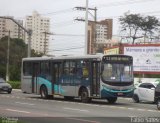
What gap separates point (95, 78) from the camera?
96.8 ft

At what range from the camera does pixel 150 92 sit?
3108 centimetres

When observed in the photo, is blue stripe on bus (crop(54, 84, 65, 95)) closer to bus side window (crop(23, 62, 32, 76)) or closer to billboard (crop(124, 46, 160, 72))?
bus side window (crop(23, 62, 32, 76))

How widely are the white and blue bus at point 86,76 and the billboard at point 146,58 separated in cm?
1678

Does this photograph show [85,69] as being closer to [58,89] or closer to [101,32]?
[58,89]

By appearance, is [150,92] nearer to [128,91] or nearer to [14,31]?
[128,91]

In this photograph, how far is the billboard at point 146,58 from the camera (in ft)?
161

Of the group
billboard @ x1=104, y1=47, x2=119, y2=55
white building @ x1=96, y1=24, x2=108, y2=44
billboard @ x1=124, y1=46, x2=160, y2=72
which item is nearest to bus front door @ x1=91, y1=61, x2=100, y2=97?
billboard @ x1=124, y1=46, x2=160, y2=72

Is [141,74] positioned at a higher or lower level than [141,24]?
lower

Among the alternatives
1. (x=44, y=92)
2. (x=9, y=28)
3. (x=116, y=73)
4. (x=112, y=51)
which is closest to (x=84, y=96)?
(x=116, y=73)

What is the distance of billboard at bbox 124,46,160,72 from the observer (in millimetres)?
49200

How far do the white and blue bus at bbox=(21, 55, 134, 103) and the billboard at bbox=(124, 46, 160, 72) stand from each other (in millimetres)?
16779

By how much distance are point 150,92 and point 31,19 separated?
6148 cm

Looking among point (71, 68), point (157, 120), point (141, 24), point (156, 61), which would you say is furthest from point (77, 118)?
point (141, 24)

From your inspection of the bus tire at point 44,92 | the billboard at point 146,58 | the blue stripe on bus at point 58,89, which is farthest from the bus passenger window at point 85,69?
the billboard at point 146,58
